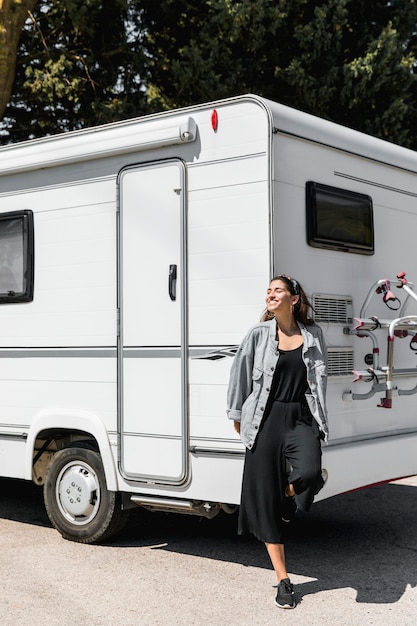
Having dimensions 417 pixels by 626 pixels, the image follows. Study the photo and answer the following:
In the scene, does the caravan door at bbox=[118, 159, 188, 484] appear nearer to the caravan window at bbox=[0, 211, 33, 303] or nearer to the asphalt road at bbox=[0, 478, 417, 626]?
the asphalt road at bbox=[0, 478, 417, 626]

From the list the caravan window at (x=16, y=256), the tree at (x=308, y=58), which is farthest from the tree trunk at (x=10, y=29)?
the caravan window at (x=16, y=256)

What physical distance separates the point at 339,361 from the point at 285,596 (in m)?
1.65

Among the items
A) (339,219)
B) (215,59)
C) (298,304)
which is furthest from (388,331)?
(215,59)

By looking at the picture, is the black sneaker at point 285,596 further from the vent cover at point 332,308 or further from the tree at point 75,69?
the tree at point 75,69

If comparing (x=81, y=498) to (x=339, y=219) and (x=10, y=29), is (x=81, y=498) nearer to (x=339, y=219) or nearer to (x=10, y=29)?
(x=339, y=219)

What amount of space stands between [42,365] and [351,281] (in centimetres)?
238

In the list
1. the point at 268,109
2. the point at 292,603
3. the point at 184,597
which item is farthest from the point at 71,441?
the point at 268,109

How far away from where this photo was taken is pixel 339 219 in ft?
20.2

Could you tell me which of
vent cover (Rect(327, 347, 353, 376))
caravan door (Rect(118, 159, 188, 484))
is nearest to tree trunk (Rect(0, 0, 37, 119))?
caravan door (Rect(118, 159, 188, 484))

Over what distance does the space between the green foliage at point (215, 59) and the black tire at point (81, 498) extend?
826 centimetres

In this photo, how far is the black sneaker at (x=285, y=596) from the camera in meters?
5.07

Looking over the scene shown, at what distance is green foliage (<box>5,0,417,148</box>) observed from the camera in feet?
44.0

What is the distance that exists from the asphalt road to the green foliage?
7.72 metres

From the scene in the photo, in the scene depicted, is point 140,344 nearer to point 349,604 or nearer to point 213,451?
point 213,451
